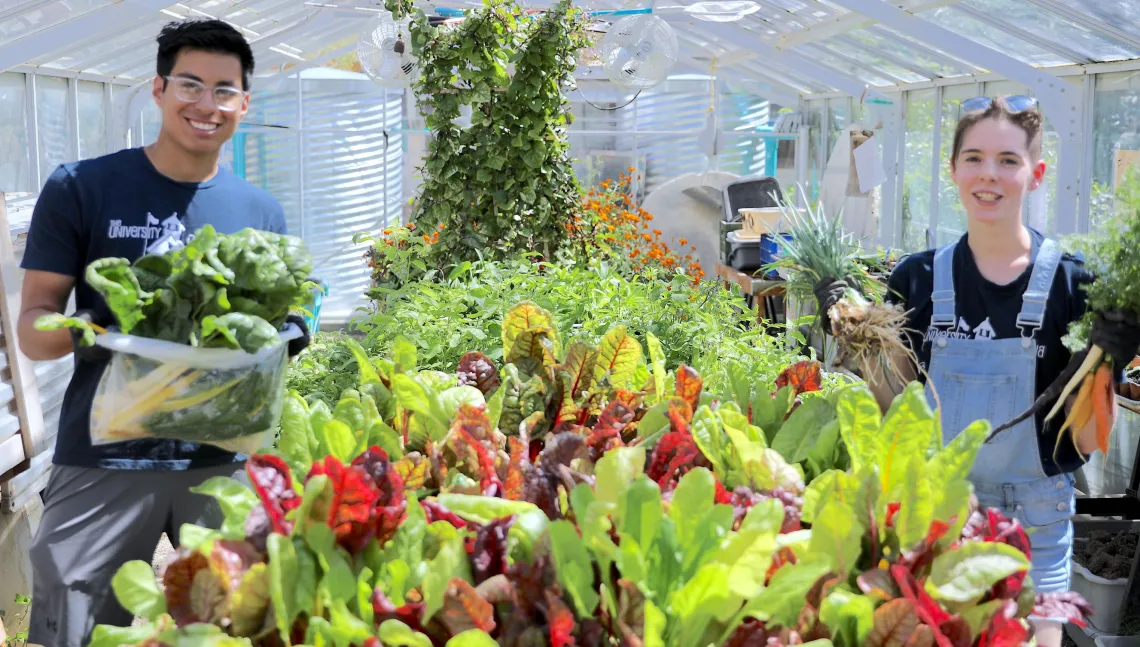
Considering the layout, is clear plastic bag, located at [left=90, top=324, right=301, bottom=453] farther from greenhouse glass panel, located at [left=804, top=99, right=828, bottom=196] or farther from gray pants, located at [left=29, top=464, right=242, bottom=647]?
greenhouse glass panel, located at [left=804, top=99, right=828, bottom=196]

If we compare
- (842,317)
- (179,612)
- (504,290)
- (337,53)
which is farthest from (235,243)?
(337,53)

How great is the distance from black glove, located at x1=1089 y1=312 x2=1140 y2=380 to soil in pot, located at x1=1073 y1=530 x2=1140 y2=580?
226 centimetres

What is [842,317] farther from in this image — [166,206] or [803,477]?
[166,206]

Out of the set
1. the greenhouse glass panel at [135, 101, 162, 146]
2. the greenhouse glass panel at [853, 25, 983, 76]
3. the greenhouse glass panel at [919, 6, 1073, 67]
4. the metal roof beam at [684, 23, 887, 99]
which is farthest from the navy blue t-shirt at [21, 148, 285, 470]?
the greenhouse glass panel at [135, 101, 162, 146]

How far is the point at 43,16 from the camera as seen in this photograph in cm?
634

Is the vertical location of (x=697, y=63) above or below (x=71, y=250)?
above

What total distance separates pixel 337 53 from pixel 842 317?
10.0m

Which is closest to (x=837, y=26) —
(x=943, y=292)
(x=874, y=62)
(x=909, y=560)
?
(x=874, y=62)

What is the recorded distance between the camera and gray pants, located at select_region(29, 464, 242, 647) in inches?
73.4

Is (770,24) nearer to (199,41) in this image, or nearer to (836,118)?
(836,118)

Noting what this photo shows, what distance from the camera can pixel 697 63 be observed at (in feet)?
38.2

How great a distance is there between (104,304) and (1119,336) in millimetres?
1718

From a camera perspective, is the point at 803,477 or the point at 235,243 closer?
the point at 803,477

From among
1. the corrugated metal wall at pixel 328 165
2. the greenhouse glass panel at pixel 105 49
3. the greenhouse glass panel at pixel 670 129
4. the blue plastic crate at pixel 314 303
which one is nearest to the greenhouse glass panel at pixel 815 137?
the greenhouse glass panel at pixel 670 129
